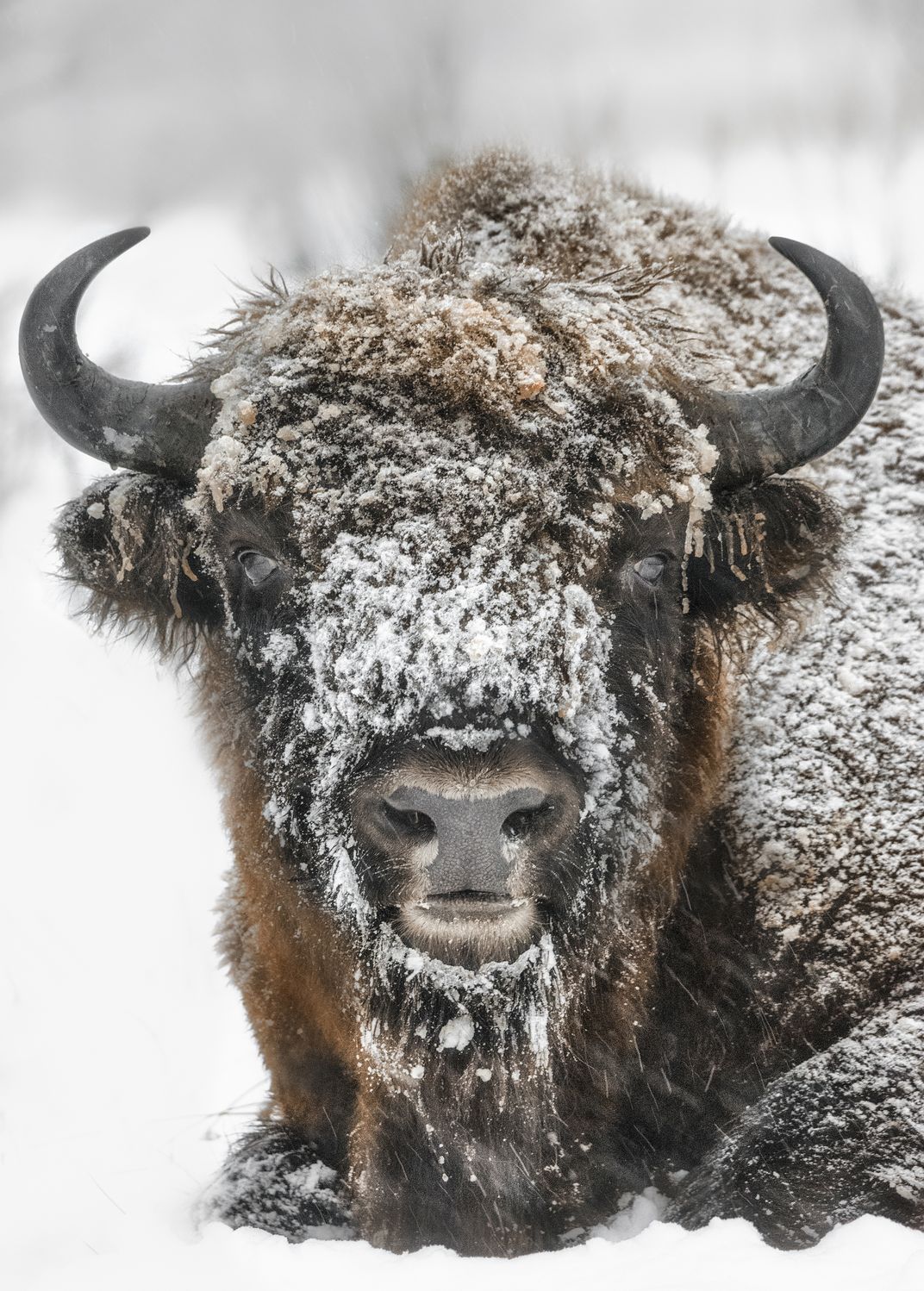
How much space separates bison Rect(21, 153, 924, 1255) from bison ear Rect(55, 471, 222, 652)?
0.04 ft

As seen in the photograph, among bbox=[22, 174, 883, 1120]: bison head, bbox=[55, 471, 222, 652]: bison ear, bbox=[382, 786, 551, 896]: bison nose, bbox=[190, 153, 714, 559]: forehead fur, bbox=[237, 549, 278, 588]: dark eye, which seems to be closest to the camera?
bbox=[382, 786, 551, 896]: bison nose

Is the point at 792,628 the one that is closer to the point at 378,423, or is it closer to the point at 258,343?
the point at 378,423

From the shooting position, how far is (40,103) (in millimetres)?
14367

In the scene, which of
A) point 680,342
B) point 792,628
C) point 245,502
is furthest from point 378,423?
point 792,628

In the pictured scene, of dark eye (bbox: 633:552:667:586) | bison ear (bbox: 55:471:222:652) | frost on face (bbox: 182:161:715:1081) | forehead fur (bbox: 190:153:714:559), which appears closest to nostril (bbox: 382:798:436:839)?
frost on face (bbox: 182:161:715:1081)

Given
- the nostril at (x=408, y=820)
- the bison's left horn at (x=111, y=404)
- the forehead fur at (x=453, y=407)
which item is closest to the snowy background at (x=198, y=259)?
the bison's left horn at (x=111, y=404)

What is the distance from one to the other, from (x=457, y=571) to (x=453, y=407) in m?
0.46

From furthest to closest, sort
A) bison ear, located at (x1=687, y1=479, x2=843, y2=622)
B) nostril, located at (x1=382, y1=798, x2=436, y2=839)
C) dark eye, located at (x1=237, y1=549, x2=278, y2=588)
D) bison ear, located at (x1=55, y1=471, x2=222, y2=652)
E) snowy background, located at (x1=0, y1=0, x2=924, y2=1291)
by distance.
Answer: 1. bison ear, located at (x1=687, y1=479, x2=843, y2=622)
2. bison ear, located at (x1=55, y1=471, x2=222, y2=652)
3. snowy background, located at (x1=0, y1=0, x2=924, y2=1291)
4. dark eye, located at (x1=237, y1=549, x2=278, y2=588)
5. nostril, located at (x1=382, y1=798, x2=436, y2=839)

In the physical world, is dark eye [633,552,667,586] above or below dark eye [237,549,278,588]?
below

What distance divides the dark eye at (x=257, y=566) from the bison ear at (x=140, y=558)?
9.6 inches

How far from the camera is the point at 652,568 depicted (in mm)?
2877

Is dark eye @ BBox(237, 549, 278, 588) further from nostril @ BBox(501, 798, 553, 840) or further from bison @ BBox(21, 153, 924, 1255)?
nostril @ BBox(501, 798, 553, 840)

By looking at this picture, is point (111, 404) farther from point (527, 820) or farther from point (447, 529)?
point (527, 820)

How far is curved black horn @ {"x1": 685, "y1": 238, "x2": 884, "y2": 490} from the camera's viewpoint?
111 inches
